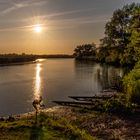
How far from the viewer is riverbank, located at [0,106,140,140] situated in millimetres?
19031

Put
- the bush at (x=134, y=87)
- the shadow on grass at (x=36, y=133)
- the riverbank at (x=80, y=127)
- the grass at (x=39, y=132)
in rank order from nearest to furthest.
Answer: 1. the shadow on grass at (x=36, y=133)
2. the grass at (x=39, y=132)
3. the riverbank at (x=80, y=127)
4. the bush at (x=134, y=87)

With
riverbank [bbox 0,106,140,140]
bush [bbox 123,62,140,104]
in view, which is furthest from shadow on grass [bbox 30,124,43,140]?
bush [bbox 123,62,140,104]

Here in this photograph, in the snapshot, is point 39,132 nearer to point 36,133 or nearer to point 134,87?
point 36,133

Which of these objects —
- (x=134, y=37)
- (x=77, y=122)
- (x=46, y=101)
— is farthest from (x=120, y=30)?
(x=77, y=122)

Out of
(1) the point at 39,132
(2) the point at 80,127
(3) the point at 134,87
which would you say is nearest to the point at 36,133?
(1) the point at 39,132

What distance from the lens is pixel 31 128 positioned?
2012 cm

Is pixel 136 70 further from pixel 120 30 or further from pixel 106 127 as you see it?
pixel 120 30

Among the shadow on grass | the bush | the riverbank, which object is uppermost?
the bush

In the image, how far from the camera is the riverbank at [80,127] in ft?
62.4

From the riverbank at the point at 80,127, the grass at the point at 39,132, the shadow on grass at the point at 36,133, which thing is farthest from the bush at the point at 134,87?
the shadow on grass at the point at 36,133

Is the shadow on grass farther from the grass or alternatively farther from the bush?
the bush

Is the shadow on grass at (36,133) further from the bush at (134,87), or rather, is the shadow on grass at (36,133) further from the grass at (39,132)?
the bush at (134,87)

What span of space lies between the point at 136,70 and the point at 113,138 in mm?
15459

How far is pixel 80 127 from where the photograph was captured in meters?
23.8
